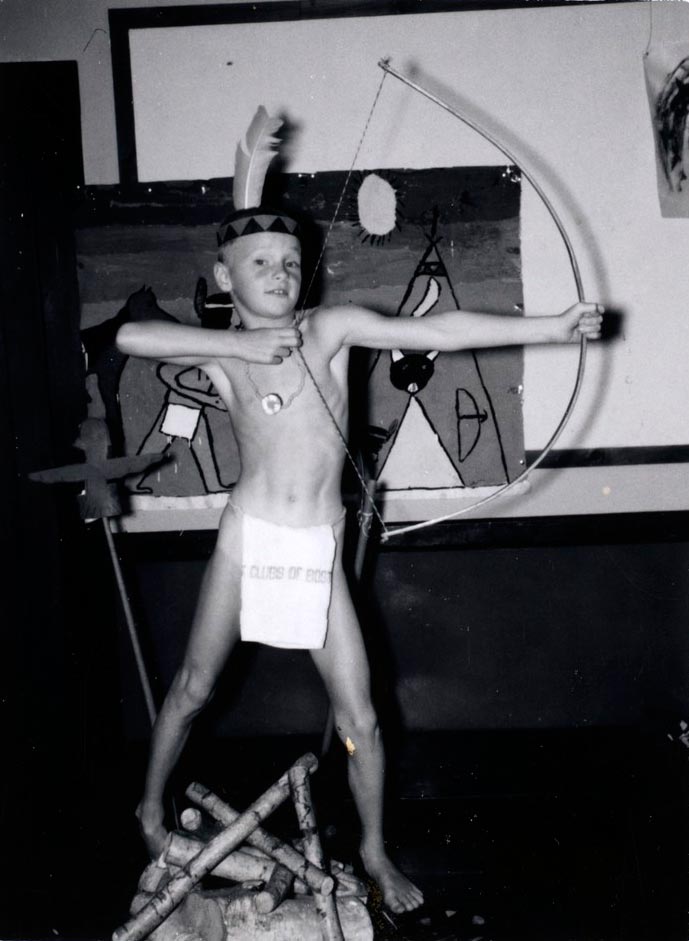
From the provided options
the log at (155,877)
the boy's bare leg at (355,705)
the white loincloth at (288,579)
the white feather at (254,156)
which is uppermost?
the white feather at (254,156)

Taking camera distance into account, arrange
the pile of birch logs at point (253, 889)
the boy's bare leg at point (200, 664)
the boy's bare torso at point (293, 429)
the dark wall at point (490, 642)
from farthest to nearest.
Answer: the dark wall at point (490, 642)
the boy's bare leg at point (200, 664)
the boy's bare torso at point (293, 429)
the pile of birch logs at point (253, 889)

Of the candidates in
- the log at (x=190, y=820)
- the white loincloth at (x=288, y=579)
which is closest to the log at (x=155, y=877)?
the log at (x=190, y=820)

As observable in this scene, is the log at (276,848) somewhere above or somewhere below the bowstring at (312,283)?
below

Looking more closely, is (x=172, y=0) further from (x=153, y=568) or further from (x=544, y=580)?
(x=544, y=580)

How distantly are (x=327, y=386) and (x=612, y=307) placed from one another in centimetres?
152

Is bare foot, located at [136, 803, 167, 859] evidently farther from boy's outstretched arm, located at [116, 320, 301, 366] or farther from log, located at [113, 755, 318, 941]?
boy's outstretched arm, located at [116, 320, 301, 366]

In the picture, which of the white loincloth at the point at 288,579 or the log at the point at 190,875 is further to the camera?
the white loincloth at the point at 288,579

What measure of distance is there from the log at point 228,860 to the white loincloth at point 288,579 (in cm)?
65

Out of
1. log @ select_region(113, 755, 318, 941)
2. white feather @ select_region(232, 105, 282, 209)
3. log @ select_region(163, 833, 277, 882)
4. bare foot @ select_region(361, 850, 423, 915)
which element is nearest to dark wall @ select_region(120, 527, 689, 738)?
bare foot @ select_region(361, 850, 423, 915)

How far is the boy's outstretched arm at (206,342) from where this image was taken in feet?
6.34

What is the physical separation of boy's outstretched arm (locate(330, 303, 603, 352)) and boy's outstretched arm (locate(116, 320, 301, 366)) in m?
0.24

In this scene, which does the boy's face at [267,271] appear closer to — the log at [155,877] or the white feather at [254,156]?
the white feather at [254,156]

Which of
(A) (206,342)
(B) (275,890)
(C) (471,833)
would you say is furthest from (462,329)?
(C) (471,833)

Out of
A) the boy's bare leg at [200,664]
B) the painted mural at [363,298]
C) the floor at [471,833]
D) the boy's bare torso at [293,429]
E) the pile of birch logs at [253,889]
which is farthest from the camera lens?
the painted mural at [363,298]
